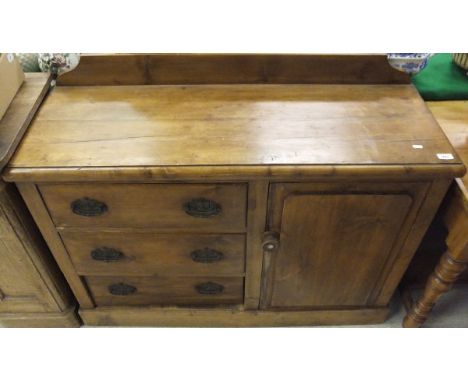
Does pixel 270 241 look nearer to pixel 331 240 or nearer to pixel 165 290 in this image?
pixel 331 240

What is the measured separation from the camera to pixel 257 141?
86 cm

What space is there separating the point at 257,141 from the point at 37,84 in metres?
0.62

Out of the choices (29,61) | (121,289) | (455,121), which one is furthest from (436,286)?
(29,61)

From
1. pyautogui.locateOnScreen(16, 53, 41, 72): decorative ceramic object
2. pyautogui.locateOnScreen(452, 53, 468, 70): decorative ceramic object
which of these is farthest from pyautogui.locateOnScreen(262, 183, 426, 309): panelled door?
pyautogui.locateOnScreen(16, 53, 41, 72): decorative ceramic object

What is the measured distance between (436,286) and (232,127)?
758 millimetres

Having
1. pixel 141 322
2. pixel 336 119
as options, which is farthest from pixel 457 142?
pixel 141 322

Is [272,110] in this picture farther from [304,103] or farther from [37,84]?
[37,84]

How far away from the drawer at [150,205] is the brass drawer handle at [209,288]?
0.27 metres

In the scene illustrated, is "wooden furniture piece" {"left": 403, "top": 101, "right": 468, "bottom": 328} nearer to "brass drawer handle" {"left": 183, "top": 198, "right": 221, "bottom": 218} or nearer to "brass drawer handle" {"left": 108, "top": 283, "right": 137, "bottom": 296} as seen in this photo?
"brass drawer handle" {"left": 183, "top": 198, "right": 221, "bottom": 218}

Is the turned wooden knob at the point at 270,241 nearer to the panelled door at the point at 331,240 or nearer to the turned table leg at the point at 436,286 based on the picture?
the panelled door at the point at 331,240

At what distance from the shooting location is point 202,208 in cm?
89

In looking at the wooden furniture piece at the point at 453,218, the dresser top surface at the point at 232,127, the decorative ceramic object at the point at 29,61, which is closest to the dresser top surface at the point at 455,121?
the wooden furniture piece at the point at 453,218

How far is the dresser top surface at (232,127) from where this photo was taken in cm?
82

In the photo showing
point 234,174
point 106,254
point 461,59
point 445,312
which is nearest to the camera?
point 234,174
